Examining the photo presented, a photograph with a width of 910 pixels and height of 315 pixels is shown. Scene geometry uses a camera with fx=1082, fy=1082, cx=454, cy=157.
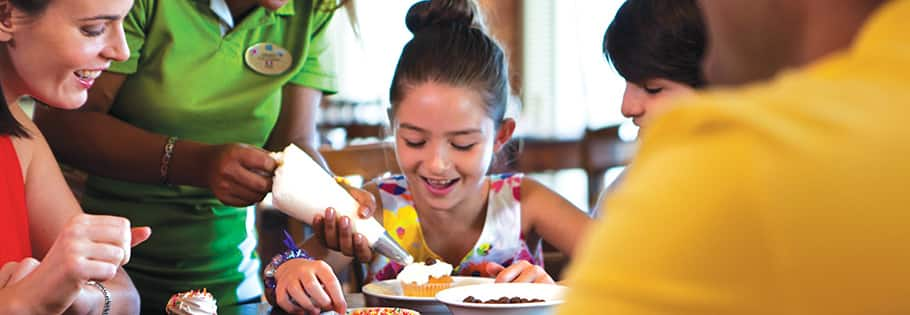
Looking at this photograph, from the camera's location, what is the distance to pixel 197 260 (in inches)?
85.5

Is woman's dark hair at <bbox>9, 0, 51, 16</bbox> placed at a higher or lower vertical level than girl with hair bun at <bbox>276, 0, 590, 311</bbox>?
higher

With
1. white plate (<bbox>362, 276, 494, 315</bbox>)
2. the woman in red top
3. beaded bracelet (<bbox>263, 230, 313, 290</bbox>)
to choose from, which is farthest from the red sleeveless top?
white plate (<bbox>362, 276, 494, 315</bbox>)

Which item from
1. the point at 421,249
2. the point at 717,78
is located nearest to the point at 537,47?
the point at 421,249

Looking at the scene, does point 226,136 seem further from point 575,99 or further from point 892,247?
point 575,99

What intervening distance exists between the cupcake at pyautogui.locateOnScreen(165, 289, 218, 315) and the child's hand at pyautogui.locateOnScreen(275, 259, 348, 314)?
0.18 metres

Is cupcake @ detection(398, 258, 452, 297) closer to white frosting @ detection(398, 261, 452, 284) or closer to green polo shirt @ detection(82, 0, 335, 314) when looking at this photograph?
white frosting @ detection(398, 261, 452, 284)

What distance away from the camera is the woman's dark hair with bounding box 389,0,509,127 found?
230 cm

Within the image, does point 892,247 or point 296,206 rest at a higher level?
point 892,247

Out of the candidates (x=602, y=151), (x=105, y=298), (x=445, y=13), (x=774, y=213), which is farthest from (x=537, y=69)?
(x=774, y=213)

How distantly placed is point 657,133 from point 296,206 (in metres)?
1.30

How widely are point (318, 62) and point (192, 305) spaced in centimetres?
84

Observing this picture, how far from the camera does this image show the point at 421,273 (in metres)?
1.86

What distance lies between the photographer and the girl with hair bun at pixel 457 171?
86.7 inches

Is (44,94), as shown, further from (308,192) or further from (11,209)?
(308,192)
